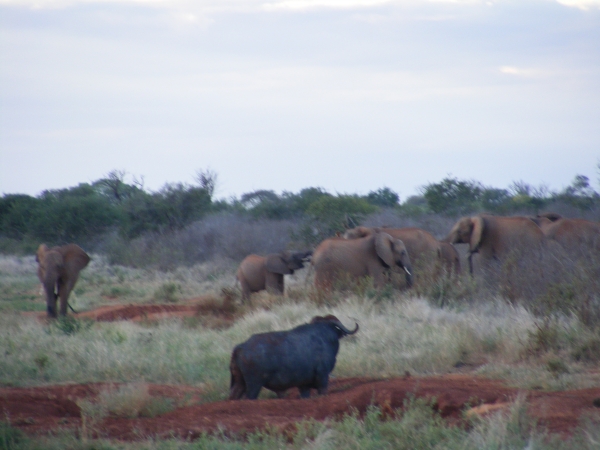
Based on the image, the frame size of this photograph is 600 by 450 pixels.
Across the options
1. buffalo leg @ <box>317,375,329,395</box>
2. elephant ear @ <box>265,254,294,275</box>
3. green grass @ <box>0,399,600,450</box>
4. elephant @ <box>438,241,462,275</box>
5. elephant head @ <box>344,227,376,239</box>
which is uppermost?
elephant head @ <box>344,227,376,239</box>

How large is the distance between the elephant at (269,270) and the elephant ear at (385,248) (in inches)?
85.1

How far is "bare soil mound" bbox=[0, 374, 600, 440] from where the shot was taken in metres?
5.80

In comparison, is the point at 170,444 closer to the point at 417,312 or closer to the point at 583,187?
the point at 417,312

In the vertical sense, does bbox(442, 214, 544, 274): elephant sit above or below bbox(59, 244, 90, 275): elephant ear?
above

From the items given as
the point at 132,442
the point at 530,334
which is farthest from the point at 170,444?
the point at 530,334

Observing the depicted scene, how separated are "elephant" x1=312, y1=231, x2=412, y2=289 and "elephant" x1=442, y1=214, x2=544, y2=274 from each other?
134 cm

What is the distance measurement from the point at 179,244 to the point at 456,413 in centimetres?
2405

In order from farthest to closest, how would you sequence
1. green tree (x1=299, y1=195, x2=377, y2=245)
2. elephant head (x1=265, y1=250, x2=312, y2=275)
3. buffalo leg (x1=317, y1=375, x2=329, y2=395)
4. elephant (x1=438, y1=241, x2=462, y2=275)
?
green tree (x1=299, y1=195, x2=377, y2=245), elephant head (x1=265, y1=250, x2=312, y2=275), elephant (x1=438, y1=241, x2=462, y2=275), buffalo leg (x1=317, y1=375, x2=329, y2=395)

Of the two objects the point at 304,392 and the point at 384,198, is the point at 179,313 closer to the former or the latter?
the point at 304,392

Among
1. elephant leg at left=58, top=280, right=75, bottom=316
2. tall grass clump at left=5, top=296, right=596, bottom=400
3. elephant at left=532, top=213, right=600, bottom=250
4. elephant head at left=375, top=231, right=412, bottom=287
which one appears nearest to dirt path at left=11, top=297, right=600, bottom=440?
tall grass clump at left=5, top=296, right=596, bottom=400

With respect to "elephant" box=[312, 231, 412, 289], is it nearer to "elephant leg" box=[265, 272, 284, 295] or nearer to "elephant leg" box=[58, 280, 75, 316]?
"elephant leg" box=[265, 272, 284, 295]

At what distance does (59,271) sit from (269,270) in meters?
4.14

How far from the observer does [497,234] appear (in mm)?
13531

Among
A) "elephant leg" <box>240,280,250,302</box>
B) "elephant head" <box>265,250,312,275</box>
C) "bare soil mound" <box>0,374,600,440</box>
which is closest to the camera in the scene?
"bare soil mound" <box>0,374,600,440</box>
